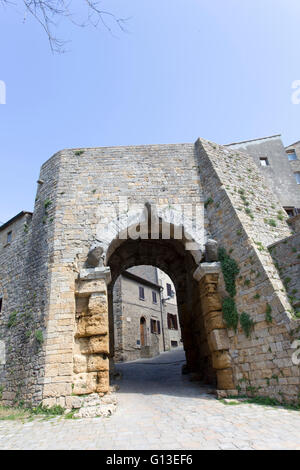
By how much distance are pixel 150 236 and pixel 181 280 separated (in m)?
3.01

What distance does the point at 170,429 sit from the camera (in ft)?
12.8

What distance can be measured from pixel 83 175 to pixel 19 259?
327cm

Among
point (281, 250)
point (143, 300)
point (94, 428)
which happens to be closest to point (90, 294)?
point (94, 428)

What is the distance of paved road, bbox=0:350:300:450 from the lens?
10.8 ft

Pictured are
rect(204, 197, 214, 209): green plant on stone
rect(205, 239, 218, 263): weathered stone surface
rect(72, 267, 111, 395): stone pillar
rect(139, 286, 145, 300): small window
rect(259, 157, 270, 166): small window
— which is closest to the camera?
rect(72, 267, 111, 395): stone pillar

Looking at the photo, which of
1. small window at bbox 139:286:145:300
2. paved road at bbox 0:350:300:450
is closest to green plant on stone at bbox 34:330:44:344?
paved road at bbox 0:350:300:450

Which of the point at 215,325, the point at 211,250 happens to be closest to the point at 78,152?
the point at 211,250

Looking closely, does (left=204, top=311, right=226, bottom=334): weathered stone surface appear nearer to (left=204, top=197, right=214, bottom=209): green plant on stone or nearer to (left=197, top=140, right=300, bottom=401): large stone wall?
(left=197, top=140, right=300, bottom=401): large stone wall

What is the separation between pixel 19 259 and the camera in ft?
28.7

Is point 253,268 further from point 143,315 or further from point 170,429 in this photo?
point 143,315

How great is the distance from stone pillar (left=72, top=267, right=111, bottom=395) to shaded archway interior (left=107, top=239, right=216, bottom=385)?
3350mm

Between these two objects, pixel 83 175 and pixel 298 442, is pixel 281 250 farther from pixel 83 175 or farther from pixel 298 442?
pixel 83 175

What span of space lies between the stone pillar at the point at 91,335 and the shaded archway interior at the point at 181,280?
335 cm

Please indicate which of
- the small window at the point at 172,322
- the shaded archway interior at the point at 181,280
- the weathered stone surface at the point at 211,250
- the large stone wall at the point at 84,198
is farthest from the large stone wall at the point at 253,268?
the small window at the point at 172,322
